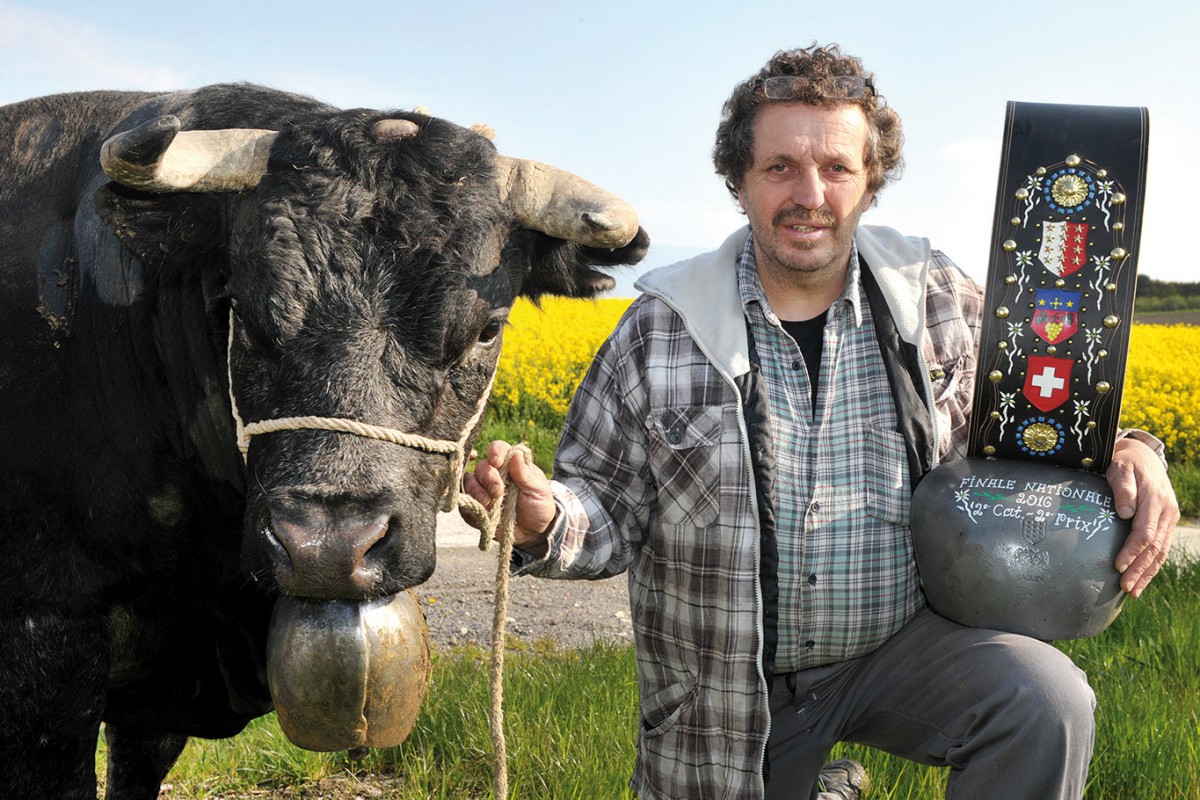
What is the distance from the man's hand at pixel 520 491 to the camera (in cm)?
250

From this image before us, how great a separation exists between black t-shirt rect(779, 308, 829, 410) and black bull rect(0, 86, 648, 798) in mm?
599

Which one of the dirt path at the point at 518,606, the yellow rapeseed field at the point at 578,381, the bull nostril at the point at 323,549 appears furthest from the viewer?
the yellow rapeseed field at the point at 578,381

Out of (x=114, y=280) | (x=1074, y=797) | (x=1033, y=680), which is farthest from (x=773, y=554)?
(x=114, y=280)

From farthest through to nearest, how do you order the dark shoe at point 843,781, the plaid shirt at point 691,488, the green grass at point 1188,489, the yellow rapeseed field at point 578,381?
the yellow rapeseed field at point 578,381
the green grass at point 1188,489
the dark shoe at point 843,781
the plaid shirt at point 691,488

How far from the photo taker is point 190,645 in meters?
2.75

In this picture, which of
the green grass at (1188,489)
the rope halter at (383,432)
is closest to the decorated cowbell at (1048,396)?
the rope halter at (383,432)

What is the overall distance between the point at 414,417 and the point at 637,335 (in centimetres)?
116

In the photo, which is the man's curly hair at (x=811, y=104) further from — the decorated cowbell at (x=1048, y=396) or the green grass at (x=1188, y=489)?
the green grass at (x=1188, y=489)

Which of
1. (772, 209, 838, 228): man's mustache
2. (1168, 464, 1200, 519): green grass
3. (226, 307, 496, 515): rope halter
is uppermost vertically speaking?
(772, 209, 838, 228): man's mustache

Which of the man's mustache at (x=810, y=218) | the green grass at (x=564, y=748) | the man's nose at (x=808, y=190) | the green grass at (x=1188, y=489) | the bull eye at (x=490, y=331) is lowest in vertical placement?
the green grass at (x=1188, y=489)

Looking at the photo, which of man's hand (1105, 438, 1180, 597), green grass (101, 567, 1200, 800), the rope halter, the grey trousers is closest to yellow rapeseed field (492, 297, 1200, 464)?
green grass (101, 567, 1200, 800)

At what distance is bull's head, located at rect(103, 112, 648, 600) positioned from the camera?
1.99 m

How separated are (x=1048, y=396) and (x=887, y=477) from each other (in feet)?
1.57

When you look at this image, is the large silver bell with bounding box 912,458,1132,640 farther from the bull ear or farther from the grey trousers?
the bull ear
